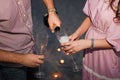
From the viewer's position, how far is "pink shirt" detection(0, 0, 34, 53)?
7.32ft

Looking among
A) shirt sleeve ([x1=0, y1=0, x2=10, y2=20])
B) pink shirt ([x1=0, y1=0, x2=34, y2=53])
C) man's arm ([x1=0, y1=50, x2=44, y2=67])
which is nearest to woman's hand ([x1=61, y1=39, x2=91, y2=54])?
man's arm ([x1=0, y1=50, x2=44, y2=67])

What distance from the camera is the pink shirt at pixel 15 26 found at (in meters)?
2.23

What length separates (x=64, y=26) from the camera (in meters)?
5.34

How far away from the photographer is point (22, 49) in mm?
2475

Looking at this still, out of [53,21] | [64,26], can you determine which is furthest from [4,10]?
[64,26]

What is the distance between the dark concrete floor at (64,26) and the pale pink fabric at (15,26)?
170cm

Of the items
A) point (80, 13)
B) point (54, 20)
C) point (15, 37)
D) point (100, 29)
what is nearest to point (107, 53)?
point (100, 29)

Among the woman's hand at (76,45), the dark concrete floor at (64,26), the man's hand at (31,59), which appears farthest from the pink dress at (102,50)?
the dark concrete floor at (64,26)

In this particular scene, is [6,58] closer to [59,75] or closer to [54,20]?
[54,20]

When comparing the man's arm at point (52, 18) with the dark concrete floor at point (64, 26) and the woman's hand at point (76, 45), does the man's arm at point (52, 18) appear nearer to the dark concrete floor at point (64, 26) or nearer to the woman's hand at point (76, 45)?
the woman's hand at point (76, 45)

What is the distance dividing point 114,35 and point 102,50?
303mm

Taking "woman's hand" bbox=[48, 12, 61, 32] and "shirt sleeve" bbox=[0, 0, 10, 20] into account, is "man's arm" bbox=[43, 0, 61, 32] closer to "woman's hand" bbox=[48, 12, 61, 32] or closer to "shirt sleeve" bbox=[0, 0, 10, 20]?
"woman's hand" bbox=[48, 12, 61, 32]

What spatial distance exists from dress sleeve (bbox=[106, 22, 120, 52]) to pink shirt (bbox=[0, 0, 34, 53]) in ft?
2.58

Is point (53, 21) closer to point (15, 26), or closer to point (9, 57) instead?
point (15, 26)
